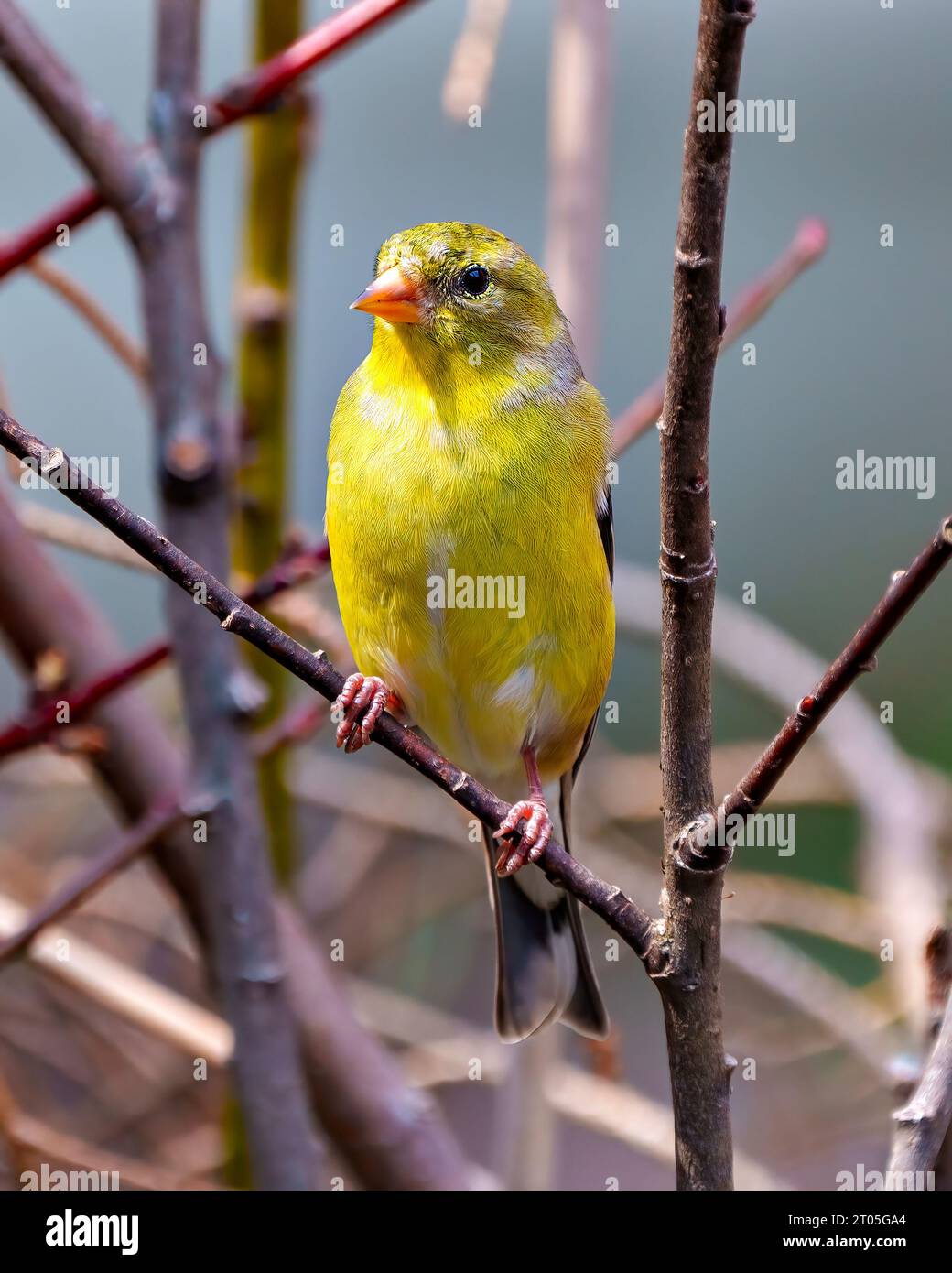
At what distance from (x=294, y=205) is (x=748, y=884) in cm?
220

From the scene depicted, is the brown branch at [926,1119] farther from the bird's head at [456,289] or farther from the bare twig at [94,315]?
the bare twig at [94,315]

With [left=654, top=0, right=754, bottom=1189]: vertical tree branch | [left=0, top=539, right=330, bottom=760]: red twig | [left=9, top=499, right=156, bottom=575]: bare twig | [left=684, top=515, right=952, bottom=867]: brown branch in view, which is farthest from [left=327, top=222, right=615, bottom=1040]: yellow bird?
[left=684, top=515, right=952, bottom=867]: brown branch

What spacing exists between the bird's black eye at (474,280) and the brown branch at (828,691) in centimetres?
162

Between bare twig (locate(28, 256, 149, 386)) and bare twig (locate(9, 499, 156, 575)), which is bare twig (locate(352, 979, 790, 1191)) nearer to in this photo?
bare twig (locate(9, 499, 156, 575))

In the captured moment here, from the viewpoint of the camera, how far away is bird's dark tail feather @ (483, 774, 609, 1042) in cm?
294

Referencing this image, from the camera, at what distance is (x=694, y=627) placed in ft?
5.89

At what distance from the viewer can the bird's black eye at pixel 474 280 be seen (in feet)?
10.0

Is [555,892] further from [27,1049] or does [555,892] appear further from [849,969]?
[849,969]

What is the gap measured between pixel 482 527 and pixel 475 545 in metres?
0.04

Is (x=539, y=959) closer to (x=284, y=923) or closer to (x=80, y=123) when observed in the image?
(x=284, y=923)

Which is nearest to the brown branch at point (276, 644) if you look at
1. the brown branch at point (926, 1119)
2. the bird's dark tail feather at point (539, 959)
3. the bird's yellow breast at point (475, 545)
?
the brown branch at point (926, 1119)

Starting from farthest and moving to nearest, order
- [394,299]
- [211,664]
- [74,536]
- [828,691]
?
[74,536]
[394,299]
[211,664]
[828,691]

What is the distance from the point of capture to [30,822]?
4.67 meters

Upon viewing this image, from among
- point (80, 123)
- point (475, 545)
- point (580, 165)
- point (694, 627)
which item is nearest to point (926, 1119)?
point (694, 627)
